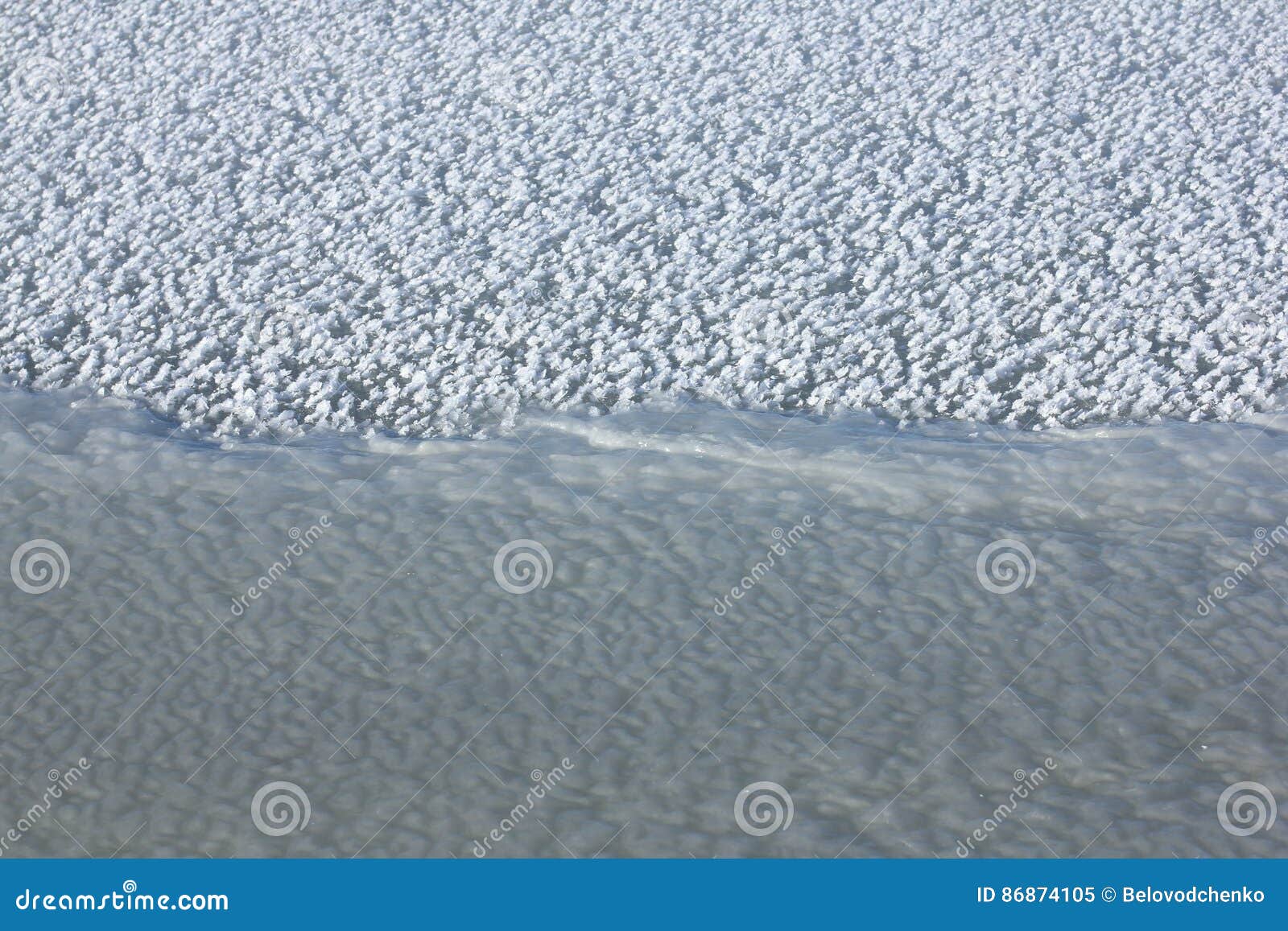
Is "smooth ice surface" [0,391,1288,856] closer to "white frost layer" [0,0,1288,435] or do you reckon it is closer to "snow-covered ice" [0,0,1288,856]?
"snow-covered ice" [0,0,1288,856]

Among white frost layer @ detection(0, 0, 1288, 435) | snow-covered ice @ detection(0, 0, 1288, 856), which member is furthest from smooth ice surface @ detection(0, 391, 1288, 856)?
white frost layer @ detection(0, 0, 1288, 435)

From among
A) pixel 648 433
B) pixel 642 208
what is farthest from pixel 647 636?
pixel 642 208

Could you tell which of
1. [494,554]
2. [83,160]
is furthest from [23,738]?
[83,160]

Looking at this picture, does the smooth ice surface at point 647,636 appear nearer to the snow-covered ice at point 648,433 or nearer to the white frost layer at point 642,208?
the snow-covered ice at point 648,433

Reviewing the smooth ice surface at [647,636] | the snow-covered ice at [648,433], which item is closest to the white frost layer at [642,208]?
the snow-covered ice at [648,433]

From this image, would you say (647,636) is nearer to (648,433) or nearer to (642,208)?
(648,433)

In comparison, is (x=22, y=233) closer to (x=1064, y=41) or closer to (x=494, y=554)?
(x=494, y=554)
